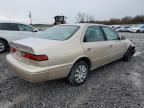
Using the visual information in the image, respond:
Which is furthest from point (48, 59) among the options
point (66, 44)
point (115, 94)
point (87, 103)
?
point (115, 94)

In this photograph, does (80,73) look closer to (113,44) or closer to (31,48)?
(31,48)

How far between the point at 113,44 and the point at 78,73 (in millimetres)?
1706

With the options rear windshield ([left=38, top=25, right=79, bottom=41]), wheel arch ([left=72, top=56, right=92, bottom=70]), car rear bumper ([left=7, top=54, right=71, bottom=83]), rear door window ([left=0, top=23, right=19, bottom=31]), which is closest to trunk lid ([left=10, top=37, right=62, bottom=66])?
car rear bumper ([left=7, top=54, right=71, bottom=83])

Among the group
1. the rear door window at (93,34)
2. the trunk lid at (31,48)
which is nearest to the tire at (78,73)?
the rear door window at (93,34)

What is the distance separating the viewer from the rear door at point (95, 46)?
4019 millimetres

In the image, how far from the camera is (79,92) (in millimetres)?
3668

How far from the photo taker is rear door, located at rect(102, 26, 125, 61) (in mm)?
4836

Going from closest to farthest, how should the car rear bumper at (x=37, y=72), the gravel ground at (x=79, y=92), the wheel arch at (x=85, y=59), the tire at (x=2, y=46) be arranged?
the car rear bumper at (x=37, y=72) < the gravel ground at (x=79, y=92) < the wheel arch at (x=85, y=59) < the tire at (x=2, y=46)

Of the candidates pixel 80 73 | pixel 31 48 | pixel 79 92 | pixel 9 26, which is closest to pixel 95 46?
pixel 80 73

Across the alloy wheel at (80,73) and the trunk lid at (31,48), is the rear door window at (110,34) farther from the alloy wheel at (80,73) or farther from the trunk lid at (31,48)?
the trunk lid at (31,48)

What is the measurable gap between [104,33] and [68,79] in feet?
6.06

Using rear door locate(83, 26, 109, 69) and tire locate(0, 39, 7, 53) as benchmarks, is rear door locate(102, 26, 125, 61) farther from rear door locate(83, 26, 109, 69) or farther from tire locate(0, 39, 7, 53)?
tire locate(0, 39, 7, 53)

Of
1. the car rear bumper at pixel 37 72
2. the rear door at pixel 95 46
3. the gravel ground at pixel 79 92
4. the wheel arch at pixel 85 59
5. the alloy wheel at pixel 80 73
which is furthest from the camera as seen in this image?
the rear door at pixel 95 46

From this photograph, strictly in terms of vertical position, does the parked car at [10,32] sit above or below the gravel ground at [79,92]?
above
